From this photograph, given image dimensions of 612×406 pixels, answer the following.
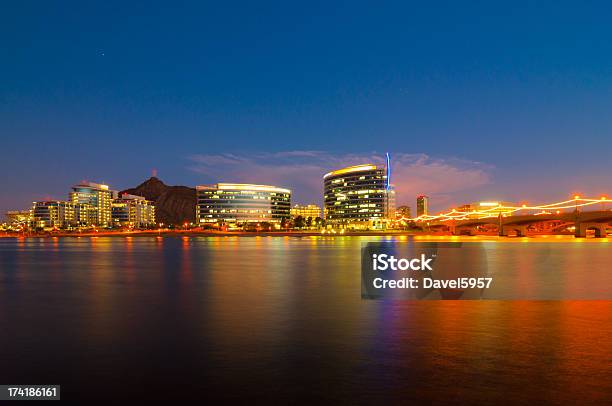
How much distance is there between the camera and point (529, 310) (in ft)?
72.2

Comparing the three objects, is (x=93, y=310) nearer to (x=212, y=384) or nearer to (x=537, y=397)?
(x=212, y=384)

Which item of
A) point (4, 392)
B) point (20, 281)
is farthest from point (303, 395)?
point (20, 281)

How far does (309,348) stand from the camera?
15.2 metres

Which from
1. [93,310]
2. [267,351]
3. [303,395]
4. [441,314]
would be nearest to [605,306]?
[441,314]

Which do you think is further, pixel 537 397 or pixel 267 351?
pixel 267 351

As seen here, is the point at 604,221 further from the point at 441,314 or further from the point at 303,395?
the point at 303,395

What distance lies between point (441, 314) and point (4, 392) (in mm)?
15384

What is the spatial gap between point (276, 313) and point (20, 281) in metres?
26.9

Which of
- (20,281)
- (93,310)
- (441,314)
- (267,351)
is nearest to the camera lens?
(267,351)

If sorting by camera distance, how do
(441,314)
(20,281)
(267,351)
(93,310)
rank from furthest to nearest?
1. (20,281)
2. (93,310)
3. (441,314)
4. (267,351)

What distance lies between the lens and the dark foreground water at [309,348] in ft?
36.4

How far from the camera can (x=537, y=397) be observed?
10398 millimetres

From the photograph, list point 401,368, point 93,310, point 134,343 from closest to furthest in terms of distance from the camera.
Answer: point 401,368 < point 134,343 < point 93,310

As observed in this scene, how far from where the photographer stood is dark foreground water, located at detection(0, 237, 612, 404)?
1110 cm
